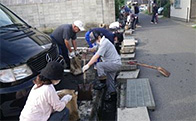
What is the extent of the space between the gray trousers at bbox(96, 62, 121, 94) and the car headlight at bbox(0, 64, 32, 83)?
1740mm

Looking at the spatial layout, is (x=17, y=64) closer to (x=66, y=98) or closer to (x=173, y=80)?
(x=66, y=98)

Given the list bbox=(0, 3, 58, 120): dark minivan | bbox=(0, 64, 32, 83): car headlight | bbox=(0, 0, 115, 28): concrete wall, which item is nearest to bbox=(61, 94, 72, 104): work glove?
bbox=(0, 3, 58, 120): dark minivan

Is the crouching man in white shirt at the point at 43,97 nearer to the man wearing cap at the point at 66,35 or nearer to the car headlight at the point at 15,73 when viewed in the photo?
the car headlight at the point at 15,73

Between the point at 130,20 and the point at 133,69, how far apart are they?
8410 millimetres

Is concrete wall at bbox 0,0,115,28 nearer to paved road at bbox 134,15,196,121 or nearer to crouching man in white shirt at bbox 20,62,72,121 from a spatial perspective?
paved road at bbox 134,15,196,121

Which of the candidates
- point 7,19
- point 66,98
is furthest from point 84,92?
point 7,19

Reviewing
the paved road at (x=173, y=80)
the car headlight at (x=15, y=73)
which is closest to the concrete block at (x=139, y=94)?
the paved road at (x=173, y=80)

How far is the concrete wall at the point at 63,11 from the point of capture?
12594 millimetres

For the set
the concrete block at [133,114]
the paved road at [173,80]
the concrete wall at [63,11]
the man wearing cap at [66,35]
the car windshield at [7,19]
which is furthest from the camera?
the concrete wall at [63,11]

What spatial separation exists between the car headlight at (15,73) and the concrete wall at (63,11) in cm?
1038

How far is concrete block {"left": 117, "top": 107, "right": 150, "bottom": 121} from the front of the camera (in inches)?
113

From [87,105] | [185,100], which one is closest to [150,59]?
[185,100]

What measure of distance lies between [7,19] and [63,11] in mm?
9448

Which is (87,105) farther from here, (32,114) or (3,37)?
(3,37)
